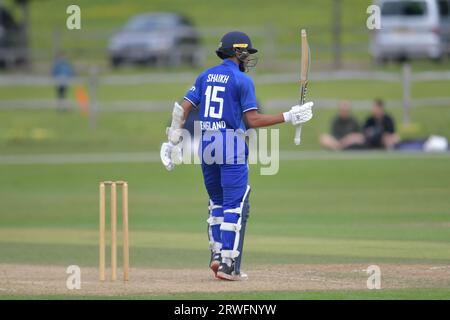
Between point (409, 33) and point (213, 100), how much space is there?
76.1 feet

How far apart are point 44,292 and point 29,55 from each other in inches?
1040

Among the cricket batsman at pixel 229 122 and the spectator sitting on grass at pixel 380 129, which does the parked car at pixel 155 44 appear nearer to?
the spectator sitting on grass at pixel 380 129

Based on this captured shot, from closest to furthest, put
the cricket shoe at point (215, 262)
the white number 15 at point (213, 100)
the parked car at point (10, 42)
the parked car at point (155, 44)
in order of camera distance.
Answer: the white number 15 at point (213, 100), the cricket shoe at point (215, 262), the parked car at point (155, 44), the parked car at point (10, 42)

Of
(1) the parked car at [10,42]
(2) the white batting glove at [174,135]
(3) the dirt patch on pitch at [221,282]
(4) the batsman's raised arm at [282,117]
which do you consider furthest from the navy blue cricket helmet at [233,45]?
(1) the parked car at [10,42]

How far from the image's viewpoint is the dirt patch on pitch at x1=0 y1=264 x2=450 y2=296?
9234 millimetres

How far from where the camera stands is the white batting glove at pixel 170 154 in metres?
Result: 10.0

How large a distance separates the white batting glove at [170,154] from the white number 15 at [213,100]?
1.71 feet

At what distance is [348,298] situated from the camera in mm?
8609

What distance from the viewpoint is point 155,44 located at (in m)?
34.0

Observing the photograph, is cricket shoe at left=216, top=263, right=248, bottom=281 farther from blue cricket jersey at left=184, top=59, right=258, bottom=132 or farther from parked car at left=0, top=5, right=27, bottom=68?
parked car at left=0, top=5, right=27, bottom=68

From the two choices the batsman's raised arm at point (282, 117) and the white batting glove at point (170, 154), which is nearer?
the batsman's raised arm at point (282, 117)

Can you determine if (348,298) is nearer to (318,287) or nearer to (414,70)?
(318,287)

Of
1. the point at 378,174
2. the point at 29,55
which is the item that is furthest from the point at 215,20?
the point at 378,174

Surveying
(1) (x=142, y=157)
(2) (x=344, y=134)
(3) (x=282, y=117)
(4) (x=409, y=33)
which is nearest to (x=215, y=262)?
(3) (x=282, y=117)
